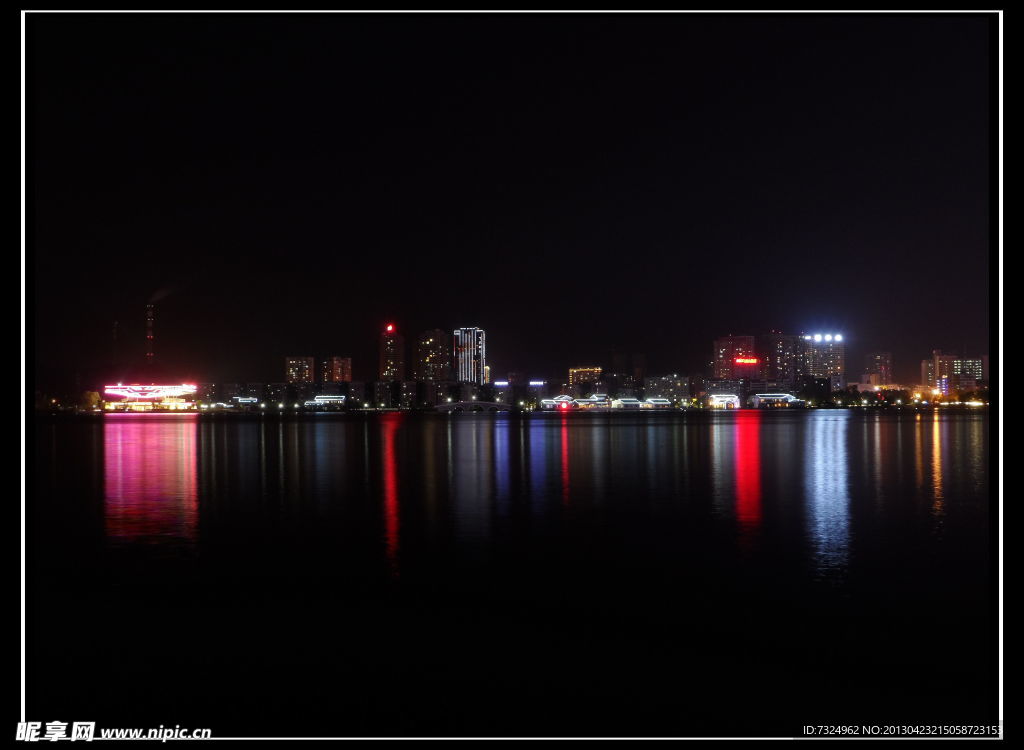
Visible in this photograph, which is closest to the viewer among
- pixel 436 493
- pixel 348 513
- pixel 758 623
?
pixel 758 623

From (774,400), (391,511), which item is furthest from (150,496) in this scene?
(774,400)

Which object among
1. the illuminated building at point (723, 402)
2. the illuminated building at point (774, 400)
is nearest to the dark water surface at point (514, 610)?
the illuminated building at point (723, 402)

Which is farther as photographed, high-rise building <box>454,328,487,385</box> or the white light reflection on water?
high-rise building <box>454,328,487,385</box>

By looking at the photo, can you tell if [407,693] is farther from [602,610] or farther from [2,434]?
[2,434]

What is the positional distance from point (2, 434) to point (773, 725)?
6.94 meters

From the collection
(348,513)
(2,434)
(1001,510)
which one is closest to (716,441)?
(348,513)

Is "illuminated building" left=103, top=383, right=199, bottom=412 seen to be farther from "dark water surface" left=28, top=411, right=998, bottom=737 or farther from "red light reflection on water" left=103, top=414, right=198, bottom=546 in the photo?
"dark water surface" left=28, top=411, right=998, bottom=737

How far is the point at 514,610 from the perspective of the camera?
9.25 meters

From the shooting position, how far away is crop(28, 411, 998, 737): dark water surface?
6.87 meters

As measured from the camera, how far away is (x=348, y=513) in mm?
16062

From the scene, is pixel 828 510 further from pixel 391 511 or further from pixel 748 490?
pixel 391 511

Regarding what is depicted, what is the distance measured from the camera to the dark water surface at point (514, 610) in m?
6.87

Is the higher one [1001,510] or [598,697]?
[1001,510]

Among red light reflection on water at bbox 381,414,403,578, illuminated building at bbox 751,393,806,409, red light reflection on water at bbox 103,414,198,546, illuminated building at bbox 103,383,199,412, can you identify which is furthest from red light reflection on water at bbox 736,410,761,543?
illuminated building at bbox 751,393,806,409
